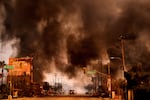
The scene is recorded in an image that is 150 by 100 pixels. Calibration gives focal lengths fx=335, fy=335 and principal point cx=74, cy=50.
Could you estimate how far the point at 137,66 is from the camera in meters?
69.7

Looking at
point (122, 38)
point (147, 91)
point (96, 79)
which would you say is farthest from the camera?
point (96, 79)

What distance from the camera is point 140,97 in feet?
165

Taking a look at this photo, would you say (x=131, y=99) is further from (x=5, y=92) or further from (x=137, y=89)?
(x=5, y=92)

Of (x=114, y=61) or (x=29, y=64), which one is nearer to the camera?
(x=114, y=61)

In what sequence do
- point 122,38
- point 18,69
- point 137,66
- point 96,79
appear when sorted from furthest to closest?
point 18,69 < point 96,79 < point 137,66 < point 122,38

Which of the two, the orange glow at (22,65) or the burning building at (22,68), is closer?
the burning building at (22,68)

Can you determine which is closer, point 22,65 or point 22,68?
point 22,68

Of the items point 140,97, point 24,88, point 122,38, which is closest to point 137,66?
point 122,38

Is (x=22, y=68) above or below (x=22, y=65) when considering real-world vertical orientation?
below

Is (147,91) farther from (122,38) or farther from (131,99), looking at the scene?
(122,38)

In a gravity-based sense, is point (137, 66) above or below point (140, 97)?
above

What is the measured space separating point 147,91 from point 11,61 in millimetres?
127426

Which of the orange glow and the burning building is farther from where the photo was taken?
the orange glow

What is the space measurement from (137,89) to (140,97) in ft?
6.30
